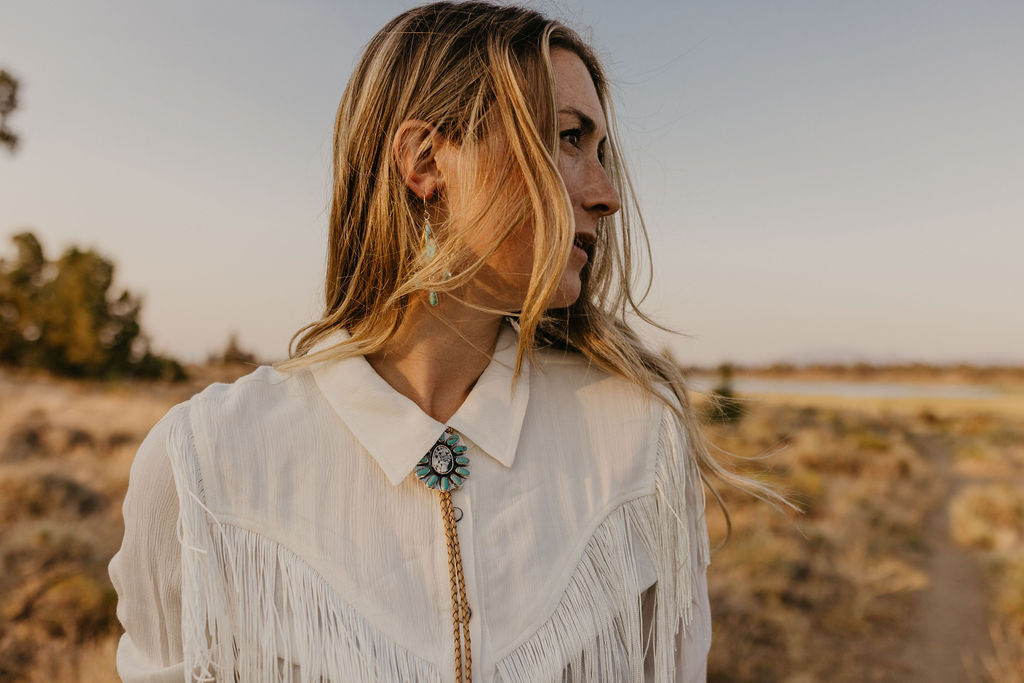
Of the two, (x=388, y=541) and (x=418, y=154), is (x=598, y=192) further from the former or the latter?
(x=388, y=541)

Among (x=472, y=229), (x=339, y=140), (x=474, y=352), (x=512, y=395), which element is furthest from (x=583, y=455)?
(x=339, y=140)

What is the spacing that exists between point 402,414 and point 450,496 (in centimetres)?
20

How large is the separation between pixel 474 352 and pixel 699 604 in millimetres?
826

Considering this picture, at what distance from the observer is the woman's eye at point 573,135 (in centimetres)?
145

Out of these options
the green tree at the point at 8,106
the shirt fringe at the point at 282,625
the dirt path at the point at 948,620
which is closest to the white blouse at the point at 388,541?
the shirt fringe at the point at 282,625

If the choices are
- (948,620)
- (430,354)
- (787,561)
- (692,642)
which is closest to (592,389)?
(430,354)

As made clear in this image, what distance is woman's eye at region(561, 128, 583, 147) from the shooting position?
1.45 meters

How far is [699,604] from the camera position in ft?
5.25

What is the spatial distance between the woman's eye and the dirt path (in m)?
5.57

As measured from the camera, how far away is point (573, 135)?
1.47 metres

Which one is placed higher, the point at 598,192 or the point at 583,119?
the point at 583,119

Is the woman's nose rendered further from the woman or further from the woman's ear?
the woman's ear

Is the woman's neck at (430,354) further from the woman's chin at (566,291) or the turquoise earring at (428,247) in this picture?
the woman's chin at (566,291)

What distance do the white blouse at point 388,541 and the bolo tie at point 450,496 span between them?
0.02 meters
